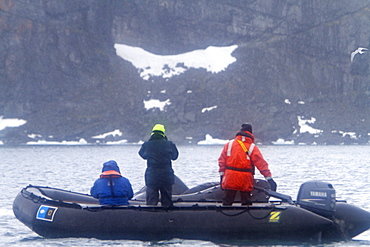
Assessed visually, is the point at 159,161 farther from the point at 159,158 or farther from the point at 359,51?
the point at 359,51

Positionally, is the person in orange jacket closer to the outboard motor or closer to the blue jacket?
the outboard motor

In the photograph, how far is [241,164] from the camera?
12.4 metres

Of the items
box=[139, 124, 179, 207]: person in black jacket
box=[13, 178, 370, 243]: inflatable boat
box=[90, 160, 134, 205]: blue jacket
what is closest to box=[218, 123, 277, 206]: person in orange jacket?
box=[13, 178, 370, 243]: inflatable boat

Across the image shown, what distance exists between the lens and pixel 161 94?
419 ft

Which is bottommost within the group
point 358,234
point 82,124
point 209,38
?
point 358,234

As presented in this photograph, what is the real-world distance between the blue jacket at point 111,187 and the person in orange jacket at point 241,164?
2.16 m

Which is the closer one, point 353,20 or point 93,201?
point 93,201

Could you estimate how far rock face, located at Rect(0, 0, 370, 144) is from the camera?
11850cm

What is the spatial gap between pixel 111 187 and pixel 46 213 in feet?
4.94

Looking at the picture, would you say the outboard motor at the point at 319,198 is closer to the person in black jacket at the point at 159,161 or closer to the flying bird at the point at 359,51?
the person in black jacket at the point at 159,161

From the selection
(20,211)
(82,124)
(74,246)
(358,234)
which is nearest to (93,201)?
(20,211)

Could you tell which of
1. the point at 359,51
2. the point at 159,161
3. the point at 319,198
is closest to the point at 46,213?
the point at 159,161

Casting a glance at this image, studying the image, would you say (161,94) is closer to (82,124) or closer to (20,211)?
(82,124)

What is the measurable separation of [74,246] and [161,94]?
116 meters
